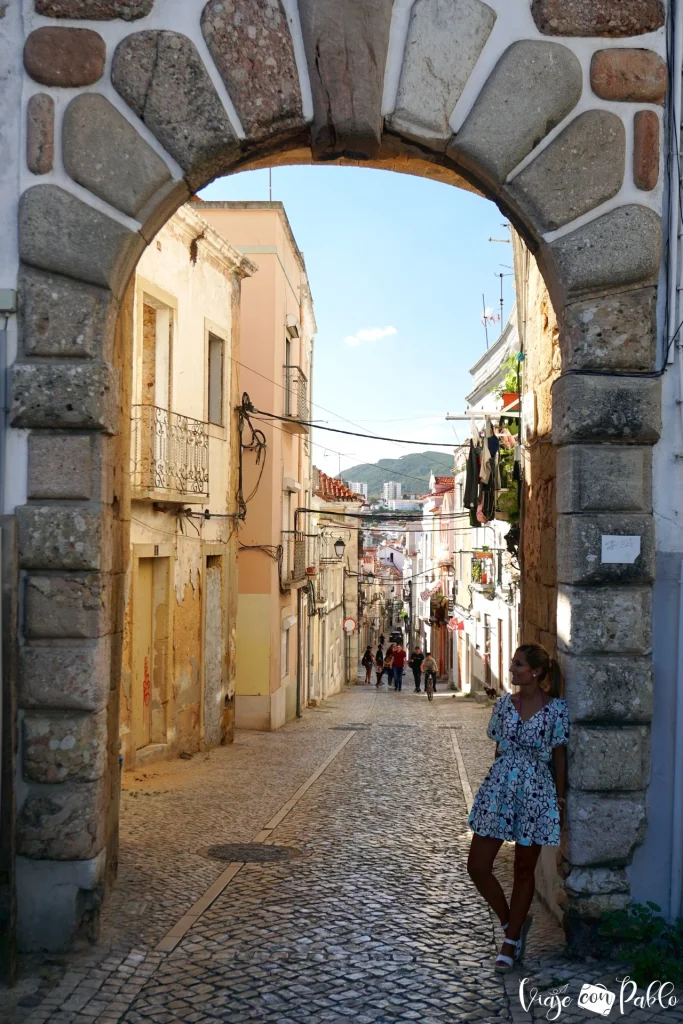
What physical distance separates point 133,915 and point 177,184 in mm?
3573

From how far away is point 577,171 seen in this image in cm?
523

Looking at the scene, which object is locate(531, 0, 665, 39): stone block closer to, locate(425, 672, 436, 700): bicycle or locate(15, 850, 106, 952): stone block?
locate(15, 850, 106, 952): stone block

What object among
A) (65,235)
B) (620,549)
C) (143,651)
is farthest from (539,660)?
A: (143,651)

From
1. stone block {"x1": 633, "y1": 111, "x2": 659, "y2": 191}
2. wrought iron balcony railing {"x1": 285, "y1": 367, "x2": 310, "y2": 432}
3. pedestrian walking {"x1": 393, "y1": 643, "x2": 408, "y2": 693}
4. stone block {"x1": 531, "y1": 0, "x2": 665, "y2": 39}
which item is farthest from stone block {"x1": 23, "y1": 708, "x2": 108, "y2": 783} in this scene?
pedestrian walking {"x1": 393, "y1": 643, "x2": 408, "y2": 693}

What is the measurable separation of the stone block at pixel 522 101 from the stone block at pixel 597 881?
323 cm

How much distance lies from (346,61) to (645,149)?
146 centimetres

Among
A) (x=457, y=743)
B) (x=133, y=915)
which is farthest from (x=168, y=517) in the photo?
(x=133, y=915)

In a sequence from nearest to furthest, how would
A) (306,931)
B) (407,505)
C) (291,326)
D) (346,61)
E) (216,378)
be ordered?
(346,61) → (306,931) → (216,378) → (291,326) → (407,505)

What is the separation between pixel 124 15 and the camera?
17.1ft

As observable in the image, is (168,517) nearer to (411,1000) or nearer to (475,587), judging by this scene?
(411,1000)

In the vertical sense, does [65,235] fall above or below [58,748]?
above

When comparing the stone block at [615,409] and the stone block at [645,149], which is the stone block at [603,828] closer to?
the stone block at [615,409]

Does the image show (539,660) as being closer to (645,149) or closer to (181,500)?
(645,149)

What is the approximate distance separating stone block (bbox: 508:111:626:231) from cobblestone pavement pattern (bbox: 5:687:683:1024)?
339 centimetres
